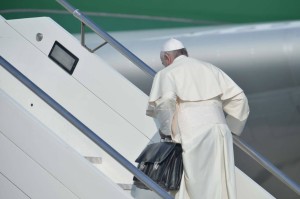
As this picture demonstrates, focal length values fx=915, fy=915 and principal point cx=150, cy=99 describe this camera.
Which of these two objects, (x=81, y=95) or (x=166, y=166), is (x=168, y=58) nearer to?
(x=166, y=166)

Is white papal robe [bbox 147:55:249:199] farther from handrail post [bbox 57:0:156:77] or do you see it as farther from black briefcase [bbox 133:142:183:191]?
handrail post [bbox 57:0:156:77]

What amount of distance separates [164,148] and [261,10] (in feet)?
10.2

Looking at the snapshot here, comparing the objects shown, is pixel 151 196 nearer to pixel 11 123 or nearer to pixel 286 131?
pixel 11 123

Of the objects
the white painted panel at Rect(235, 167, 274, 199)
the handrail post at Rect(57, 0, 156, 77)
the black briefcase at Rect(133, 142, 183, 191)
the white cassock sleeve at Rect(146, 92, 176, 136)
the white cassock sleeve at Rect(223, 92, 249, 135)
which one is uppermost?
the handrail post at Rect(57, 0, 156, 77)

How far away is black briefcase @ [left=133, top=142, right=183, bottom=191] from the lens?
141 inches

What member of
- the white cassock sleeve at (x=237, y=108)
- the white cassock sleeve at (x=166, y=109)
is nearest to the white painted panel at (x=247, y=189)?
the white cassock sleeve at (x=237, y=108)

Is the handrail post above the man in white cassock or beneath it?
above

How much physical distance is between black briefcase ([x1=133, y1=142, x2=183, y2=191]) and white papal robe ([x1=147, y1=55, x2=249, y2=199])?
0.12 ft


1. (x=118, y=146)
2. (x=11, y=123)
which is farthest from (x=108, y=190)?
(x=118, y=146)

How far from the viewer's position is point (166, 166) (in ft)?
11.8

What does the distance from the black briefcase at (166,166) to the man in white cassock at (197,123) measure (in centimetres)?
4

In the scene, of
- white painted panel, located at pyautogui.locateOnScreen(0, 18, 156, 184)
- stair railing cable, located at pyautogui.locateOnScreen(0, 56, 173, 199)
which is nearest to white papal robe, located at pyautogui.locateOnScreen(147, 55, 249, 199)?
stair railing cable, located at pyautogui.locateOnScreen(0, 56, 173, 199)

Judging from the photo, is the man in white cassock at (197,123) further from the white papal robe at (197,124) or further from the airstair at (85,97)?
the airstair at (85,97)

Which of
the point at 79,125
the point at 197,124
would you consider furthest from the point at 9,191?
the point at 197,124
